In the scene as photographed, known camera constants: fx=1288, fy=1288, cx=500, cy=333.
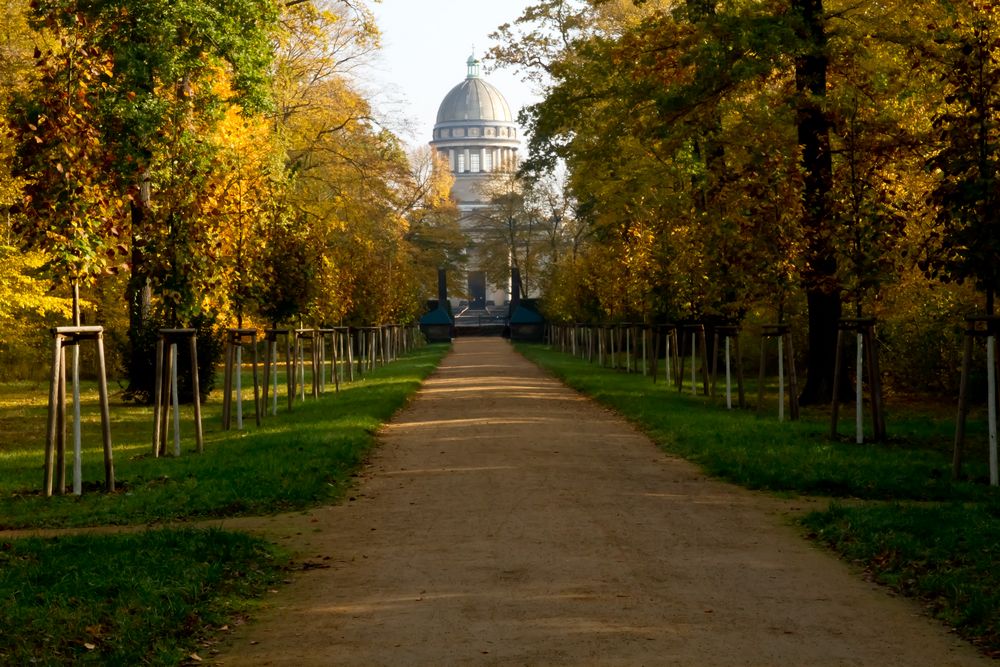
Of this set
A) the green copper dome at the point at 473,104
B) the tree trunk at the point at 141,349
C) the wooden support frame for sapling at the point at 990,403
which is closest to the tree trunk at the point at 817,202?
the wooden support frame for sapling at the point at 990,403

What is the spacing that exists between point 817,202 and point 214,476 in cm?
1015

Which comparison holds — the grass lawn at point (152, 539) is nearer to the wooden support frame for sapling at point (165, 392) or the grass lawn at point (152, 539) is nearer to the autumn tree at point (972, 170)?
the wooden support frame for sapling at point (165, 392)

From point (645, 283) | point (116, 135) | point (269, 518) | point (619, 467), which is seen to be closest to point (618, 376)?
point (645, 283)

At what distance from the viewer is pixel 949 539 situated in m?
8.83

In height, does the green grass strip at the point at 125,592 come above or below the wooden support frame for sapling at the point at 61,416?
below

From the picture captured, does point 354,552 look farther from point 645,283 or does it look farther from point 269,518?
point 645,283

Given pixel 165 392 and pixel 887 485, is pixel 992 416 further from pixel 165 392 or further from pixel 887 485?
pixel 165 392

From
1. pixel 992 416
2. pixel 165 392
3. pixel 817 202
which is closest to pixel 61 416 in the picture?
pixel 165 392

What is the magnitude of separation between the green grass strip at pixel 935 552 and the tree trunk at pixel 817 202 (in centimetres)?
788

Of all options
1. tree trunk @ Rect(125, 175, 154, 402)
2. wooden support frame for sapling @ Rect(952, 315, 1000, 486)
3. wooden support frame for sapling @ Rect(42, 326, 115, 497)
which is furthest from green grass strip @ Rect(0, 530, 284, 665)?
tree trunk @ Rect(125, 175, 154, 402)

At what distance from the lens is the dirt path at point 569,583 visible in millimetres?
6312

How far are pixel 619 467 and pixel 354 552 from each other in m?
5.42

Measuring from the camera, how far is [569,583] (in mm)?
7828

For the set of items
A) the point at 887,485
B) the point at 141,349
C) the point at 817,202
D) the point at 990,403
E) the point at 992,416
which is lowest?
the point at 887,485
